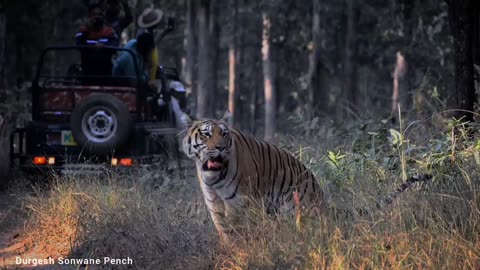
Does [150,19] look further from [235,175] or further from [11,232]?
[235,175]

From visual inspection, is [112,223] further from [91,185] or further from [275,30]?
[275,30]

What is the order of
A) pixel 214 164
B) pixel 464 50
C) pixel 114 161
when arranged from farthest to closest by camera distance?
pixel 114 161, pixel 464 50, pixel 214 164

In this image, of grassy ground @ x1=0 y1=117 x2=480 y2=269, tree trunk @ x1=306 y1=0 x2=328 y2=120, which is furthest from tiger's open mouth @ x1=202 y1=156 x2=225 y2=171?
tree trunk @ x1=306 y1=0 x2=328 y2=120

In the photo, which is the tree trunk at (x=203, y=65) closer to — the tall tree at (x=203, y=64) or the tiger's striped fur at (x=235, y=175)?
the tall tree at (x=203, y=64)

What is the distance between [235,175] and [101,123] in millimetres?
5349

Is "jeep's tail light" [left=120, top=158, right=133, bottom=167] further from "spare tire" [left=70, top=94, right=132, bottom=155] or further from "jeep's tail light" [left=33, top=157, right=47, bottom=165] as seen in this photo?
"jeep's tail light" [left=33, top=157, right=47, bottom=165]

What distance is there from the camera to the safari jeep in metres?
12.5

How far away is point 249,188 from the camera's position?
25.1 ft

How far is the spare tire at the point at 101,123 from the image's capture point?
1248 cm

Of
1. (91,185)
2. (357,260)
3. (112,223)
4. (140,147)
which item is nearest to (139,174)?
(140,147)

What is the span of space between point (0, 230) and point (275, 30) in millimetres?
23093

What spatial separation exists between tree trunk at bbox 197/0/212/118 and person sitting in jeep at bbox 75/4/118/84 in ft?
25.4

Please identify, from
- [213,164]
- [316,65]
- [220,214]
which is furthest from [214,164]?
[316,65]

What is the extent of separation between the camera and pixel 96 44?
1435 centimetres
